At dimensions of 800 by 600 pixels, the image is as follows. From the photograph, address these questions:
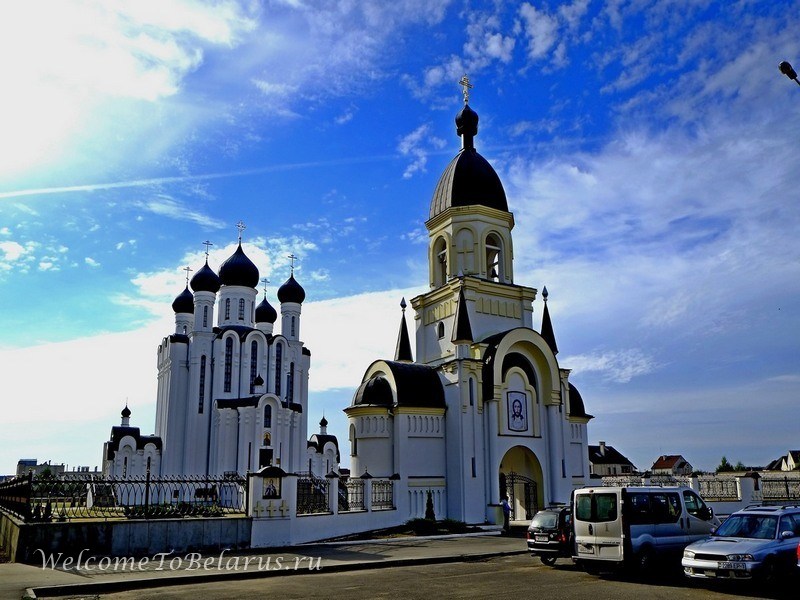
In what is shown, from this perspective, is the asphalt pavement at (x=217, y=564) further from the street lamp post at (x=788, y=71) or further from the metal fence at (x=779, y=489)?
the metal fence at (x=779, y=489)

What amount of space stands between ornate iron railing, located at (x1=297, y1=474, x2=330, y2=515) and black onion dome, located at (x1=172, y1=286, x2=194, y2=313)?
28003 millimetres

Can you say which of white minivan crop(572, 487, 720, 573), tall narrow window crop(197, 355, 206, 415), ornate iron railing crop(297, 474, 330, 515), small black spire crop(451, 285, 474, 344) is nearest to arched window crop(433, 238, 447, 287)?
small black spire crop(451, 285, 474, 344)

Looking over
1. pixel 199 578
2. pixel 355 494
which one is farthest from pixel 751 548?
pixel 355 494

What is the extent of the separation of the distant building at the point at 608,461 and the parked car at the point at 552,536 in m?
46.9

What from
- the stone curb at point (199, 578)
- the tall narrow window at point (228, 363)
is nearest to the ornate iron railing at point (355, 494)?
the stone curb at point (199, 578)

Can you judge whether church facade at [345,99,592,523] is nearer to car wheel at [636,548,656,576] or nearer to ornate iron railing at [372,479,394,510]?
ornate iron railing at [372,479,394,510]

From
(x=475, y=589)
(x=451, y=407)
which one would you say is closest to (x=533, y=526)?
(x=475, y=589)

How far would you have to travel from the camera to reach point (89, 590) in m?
11.7

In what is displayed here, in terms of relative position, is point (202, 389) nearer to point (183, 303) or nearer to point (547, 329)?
point (183, 303)

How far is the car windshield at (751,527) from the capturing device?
11.5 m

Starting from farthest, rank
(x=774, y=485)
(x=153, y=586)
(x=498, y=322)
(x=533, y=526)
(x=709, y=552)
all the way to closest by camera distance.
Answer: (x=774, y=485) → (x=498, y=322) → (x=533, y=526) → (x=153, y=586) → (x=709, y=552)

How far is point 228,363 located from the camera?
1726 inches

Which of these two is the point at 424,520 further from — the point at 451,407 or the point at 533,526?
the point at 533,526

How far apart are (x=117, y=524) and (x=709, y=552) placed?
12333mm
